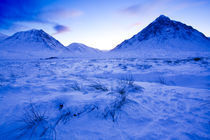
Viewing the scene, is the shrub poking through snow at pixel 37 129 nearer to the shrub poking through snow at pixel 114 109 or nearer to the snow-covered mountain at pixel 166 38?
the shrub poking through snow at pixel 114 109

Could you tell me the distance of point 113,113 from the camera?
1579 millimetres

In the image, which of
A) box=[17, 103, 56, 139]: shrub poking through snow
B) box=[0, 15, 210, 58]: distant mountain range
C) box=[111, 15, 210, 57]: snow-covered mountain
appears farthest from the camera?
box=[0, 15, 210, 58]: distant mountain range

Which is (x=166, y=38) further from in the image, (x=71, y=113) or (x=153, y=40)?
(x=71, y=113)

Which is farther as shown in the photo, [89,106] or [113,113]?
[89,106]

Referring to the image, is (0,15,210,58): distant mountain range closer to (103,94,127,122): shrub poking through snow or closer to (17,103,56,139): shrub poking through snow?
(103,94,127,122): shrub poking through snow

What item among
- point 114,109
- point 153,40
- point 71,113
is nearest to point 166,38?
point 153,40

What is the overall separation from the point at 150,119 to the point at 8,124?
1815 mm

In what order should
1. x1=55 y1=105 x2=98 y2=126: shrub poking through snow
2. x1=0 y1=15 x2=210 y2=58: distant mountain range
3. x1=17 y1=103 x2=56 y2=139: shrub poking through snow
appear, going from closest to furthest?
1. x1=17 y1=103 x2=56 y2=139: shrub poking through snow
2. x1=55 y1=105 x2=98 y2=126: shrub poking through snow
3. x1=0 y1=15 x2=210 y2=58: distant mountain range

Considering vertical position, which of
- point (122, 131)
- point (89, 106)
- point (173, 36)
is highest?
point (173, 36)

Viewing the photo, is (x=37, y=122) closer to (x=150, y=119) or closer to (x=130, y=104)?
(x=130, y=104)

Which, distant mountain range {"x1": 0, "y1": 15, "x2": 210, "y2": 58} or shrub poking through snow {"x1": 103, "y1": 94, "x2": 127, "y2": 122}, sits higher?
distant mountain range {"x1": 0, "y1": 15, "x2": 210, "y2": 58}

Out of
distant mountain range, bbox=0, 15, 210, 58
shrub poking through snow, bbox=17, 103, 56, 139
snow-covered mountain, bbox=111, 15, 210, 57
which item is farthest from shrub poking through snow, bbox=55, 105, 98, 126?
distant mountain range, bbox=0, 15, 210, 58

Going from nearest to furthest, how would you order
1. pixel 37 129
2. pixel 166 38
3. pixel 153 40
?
pixel 37 129
pixel 166 38
pixel 153 40

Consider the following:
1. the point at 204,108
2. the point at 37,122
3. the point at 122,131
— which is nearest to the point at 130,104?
the point at 122,131
